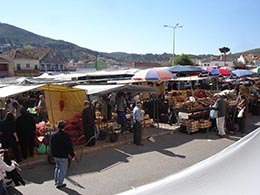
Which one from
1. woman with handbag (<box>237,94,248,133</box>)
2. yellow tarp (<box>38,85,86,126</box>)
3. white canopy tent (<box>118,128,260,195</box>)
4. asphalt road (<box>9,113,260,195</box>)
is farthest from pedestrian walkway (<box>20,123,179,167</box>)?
white canopy tent (<box>118,128,260,195</box>)

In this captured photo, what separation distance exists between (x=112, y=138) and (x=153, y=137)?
2045 mm

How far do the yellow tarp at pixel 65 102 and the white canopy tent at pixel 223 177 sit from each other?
960cm

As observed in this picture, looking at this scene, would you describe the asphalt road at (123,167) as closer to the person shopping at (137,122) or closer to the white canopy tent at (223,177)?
the person shopping at (137,122)

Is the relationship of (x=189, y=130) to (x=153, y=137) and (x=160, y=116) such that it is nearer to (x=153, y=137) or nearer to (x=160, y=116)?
(x=153, y=137)

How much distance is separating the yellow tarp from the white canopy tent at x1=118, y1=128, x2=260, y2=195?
9.60 m

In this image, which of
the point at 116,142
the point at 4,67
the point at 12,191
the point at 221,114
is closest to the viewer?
the point at 12,191

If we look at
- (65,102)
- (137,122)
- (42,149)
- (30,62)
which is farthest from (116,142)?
(30,62)

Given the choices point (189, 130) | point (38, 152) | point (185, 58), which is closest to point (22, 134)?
point (38, 152)

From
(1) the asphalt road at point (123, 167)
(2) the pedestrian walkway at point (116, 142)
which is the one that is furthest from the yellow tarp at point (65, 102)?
(1) the asphalt road at point (123, 167)

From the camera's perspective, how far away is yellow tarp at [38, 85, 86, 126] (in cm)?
1214

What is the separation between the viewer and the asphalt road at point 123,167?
7.59 meters

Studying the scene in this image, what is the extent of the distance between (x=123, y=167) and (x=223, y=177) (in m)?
6.70

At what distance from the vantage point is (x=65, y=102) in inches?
499

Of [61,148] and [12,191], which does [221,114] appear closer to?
[61,148]
